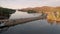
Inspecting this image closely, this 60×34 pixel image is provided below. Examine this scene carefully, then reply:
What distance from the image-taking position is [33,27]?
4.22 meters

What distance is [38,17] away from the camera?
170 inches

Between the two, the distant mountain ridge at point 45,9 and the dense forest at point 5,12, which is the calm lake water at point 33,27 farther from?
the distant mountain ridge at point 45,9

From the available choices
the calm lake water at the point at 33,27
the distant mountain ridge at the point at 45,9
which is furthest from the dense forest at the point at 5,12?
the distant mountain ridge at the point at 45,9

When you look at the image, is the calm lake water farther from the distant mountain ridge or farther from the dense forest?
the distant mountain ridge

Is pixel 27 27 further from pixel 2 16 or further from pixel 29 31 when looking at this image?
pixel 2 16

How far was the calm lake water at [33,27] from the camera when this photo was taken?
4.15 metres

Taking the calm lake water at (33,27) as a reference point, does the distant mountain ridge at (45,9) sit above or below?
above

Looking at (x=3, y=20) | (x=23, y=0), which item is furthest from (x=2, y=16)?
(x=23, y=0)

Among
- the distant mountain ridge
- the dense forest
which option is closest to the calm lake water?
the dense forest

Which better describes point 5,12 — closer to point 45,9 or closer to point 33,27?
point 33,27

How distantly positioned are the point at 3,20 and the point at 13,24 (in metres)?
0.32

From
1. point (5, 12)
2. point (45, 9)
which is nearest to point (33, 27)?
point (45, 9)

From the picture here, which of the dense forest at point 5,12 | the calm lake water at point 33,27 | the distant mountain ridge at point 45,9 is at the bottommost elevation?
the calm lake water at point 33,27

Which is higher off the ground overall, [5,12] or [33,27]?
[5,12]
